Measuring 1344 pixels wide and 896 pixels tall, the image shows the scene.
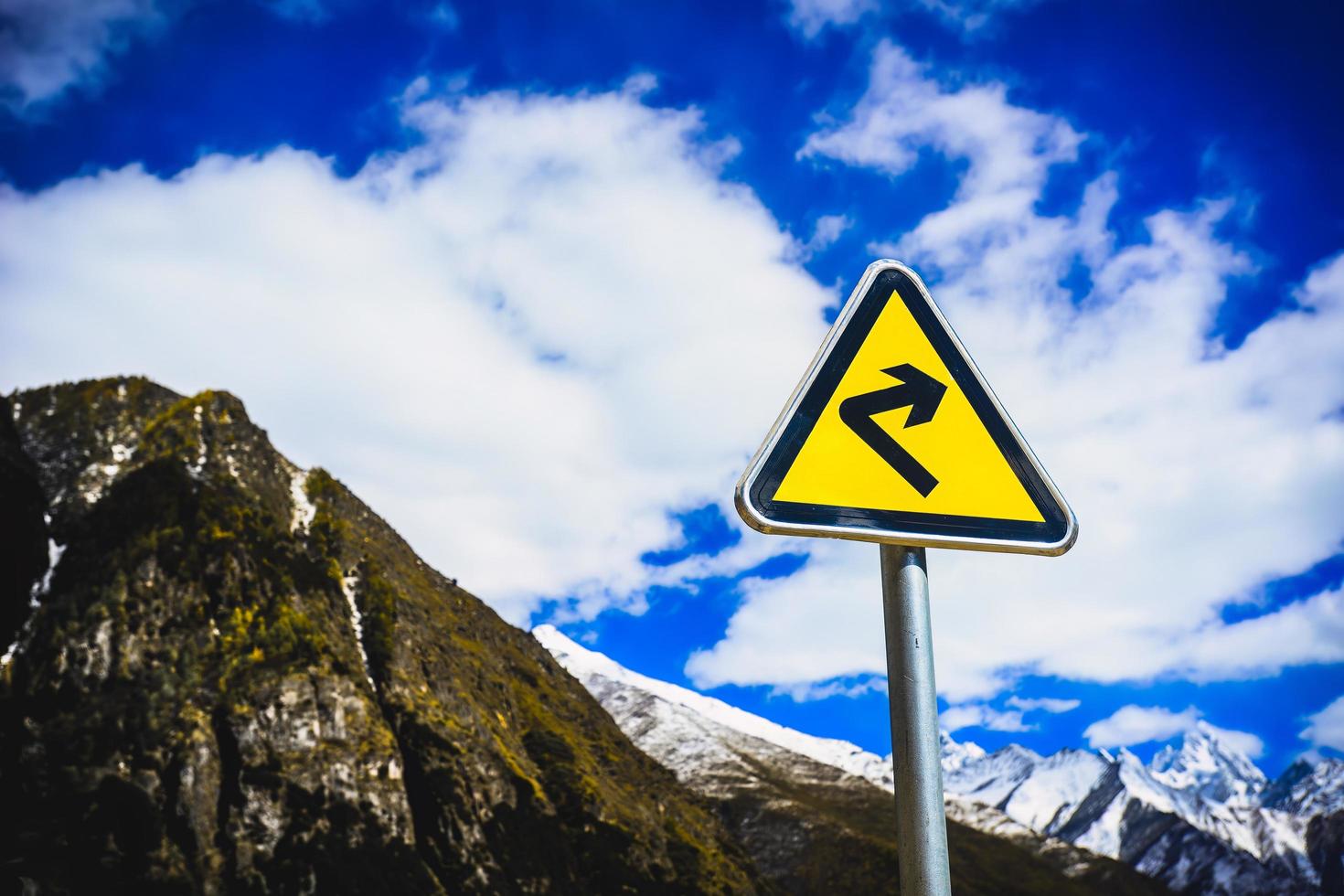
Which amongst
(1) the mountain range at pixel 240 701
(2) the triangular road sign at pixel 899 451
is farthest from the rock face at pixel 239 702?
(2) the triangular road sign at pixel 899 451

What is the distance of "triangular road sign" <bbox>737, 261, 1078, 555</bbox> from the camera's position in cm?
293

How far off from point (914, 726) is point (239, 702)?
107362 millimetres

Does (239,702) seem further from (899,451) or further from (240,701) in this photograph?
(899,451)

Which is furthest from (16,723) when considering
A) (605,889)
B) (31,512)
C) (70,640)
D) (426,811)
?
(605,889)

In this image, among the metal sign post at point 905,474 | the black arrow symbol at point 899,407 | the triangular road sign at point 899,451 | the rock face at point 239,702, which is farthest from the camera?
the rock face at point 239,702

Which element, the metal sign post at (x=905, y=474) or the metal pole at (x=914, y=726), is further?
the metal sign post at (x=905, y=474)

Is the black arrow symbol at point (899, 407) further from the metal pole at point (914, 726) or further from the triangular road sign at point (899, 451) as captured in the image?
the metal pole at point (914, 726)

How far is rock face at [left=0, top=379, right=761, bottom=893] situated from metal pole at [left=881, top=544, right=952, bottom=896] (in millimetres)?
103073

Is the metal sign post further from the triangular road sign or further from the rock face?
the rock face

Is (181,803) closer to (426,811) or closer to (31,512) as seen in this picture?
(426,811)

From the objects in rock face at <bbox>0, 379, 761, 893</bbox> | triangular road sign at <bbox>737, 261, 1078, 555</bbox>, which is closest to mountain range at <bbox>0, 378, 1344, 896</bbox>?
rock face at <bbox>0, 379, 761, 893</bbox>

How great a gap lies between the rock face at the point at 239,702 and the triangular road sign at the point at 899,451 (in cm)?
10299

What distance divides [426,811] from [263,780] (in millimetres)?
20365

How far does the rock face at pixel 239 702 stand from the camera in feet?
300
